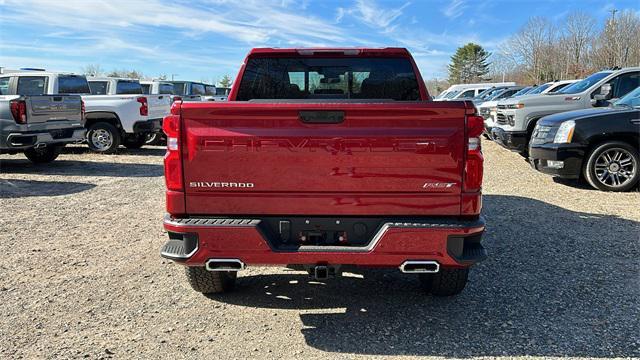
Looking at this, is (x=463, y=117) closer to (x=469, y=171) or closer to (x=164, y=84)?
(x=469, y=171)

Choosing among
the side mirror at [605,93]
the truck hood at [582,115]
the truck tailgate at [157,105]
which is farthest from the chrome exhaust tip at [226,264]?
the truck tailgate at [157,105]

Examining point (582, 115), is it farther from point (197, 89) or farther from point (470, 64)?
point (470, 64)

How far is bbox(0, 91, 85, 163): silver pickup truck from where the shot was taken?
915 cm

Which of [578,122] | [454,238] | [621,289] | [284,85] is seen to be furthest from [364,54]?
[578,122]

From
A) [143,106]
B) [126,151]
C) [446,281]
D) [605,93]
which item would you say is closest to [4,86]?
[143,106]

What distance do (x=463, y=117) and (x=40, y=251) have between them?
4483 millimetres

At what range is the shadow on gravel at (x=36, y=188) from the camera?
7.96 m

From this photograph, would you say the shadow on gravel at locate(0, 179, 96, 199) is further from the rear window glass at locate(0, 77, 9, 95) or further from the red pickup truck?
the red pickup truck

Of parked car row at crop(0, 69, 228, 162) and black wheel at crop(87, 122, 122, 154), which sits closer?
parked car row at crop(0, 69, 228, 162)

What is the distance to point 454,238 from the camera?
3.02 meters

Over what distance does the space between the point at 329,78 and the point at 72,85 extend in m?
9.19

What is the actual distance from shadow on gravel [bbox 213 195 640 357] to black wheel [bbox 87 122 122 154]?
9811 mm

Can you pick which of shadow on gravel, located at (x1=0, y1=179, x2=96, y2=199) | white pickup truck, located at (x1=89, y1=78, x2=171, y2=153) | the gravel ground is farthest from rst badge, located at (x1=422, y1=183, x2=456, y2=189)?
white pickup truck, located at (x1=89, y1=78, x2=171, y2=153)

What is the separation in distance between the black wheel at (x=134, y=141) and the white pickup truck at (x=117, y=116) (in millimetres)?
547
